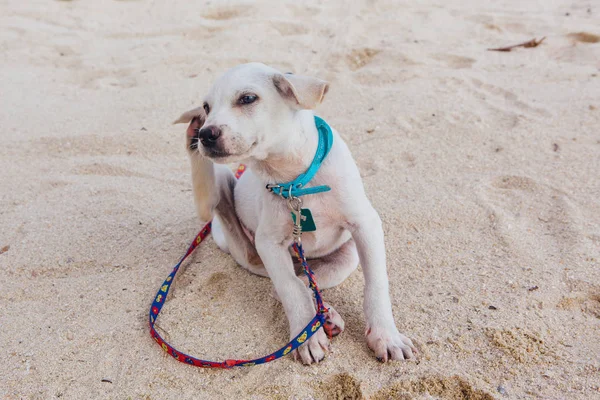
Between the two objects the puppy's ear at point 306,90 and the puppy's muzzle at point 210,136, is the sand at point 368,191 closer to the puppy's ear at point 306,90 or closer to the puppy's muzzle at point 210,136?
the puppy's muzzle at point 210,136

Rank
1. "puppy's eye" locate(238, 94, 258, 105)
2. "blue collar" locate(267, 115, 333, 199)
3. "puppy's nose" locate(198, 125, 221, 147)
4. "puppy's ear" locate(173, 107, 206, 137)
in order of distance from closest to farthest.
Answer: "puppy's nose" locate(198, 125, 221, 147) → "puppy's eye" locate(238, 94, 258, 105) → "blue collar" locate(267, 115, 333, 199) → "puppy's ear" locate(173, 107, 206, 137)

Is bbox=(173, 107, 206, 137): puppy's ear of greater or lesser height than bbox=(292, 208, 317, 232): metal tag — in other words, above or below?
above

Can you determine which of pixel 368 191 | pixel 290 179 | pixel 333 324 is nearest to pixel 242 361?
pixel 333 324

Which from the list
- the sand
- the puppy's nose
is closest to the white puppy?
the puppy's nose

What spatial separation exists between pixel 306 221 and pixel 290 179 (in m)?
0.22

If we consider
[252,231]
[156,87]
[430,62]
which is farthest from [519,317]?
[156,87]

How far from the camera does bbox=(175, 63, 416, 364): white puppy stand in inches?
95.7

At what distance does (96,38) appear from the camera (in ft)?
22.3

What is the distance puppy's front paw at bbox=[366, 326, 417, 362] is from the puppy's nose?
3.52ft

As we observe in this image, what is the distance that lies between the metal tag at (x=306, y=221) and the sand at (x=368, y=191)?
0.44 meters

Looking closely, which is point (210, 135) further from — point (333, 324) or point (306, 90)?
point (333, 324)

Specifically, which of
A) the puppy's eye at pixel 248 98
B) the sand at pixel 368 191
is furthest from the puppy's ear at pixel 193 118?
the sand at pixel 368 191

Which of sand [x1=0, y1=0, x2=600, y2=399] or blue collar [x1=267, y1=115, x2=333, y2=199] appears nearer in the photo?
sand [x1=0, y1=0, x2=600, y2=399]

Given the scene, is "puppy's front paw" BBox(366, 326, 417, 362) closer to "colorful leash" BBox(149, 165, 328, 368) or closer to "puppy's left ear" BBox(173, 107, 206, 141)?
"colorful leash" BBox(149, 165, 328, 368)
